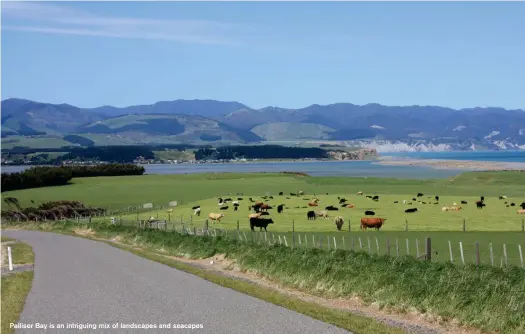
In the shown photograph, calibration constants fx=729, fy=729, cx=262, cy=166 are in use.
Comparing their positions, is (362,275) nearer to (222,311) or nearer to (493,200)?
(222,311)

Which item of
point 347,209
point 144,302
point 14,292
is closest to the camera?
point 144,302

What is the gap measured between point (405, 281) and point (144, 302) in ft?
25.9

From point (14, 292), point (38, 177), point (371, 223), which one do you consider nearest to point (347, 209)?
point (371, 223)

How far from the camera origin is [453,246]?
3644 centimetres

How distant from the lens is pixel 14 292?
25.4 metres

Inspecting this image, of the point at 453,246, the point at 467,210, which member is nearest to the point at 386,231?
the point at 453,246

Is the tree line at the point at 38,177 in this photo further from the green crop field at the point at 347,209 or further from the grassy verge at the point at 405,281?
the grassy verge at the point at 405,281

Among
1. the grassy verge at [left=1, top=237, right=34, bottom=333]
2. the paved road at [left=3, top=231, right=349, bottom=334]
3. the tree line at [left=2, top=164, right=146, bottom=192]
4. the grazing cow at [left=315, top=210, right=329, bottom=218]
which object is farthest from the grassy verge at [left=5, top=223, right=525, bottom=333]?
the tree line at [left=2, top=164, right=146, bottom=192]

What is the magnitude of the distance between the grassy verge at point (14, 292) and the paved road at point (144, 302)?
0.29 metres

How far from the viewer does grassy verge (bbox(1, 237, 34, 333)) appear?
1988 centimetres

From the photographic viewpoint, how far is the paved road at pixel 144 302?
18656mm

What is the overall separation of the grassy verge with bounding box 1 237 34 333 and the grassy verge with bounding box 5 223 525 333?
29.0 ft

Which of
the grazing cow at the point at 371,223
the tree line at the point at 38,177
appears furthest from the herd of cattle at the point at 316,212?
the tree line at the point at 38,177

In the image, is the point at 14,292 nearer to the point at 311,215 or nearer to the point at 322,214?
the point at 311,215
